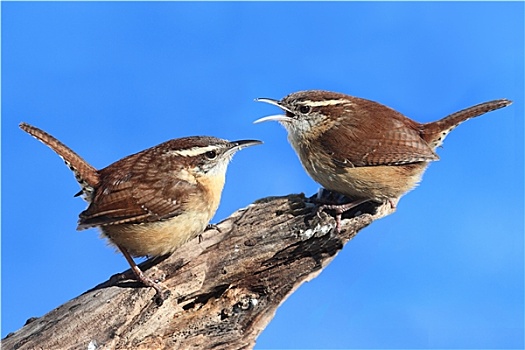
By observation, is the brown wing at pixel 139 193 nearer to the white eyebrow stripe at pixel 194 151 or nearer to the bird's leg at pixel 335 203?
the white eyebrow stripe at pixel 194 151

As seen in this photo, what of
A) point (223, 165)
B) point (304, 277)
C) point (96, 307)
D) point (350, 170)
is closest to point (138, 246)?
point (96, 307)

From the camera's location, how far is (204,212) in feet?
17.5

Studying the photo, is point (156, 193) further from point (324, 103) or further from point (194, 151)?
point (324, 103)

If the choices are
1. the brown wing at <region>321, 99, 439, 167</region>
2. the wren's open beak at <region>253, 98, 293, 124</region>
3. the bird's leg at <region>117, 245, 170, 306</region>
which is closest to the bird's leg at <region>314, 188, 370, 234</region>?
the brown wing at <region>321, 99, 439, 167</region>

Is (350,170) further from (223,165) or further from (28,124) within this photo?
(28,124)

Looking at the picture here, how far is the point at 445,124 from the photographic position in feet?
20.7

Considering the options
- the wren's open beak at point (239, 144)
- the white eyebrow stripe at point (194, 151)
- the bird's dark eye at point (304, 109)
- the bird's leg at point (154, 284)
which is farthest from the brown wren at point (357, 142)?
the bird's leg at point (154, 284)

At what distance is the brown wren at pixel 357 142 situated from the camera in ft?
19.2

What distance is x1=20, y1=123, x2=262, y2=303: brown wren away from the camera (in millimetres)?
5219

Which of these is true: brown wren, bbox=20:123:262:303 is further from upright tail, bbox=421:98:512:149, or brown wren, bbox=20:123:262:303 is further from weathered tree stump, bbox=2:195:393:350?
upright tail, bbox=421:98:512:149

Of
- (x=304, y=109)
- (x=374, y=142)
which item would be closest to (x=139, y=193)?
(x=304, y=109)

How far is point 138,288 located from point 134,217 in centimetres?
61

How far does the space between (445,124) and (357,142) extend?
1.02 m

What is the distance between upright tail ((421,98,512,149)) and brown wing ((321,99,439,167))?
17 cm
